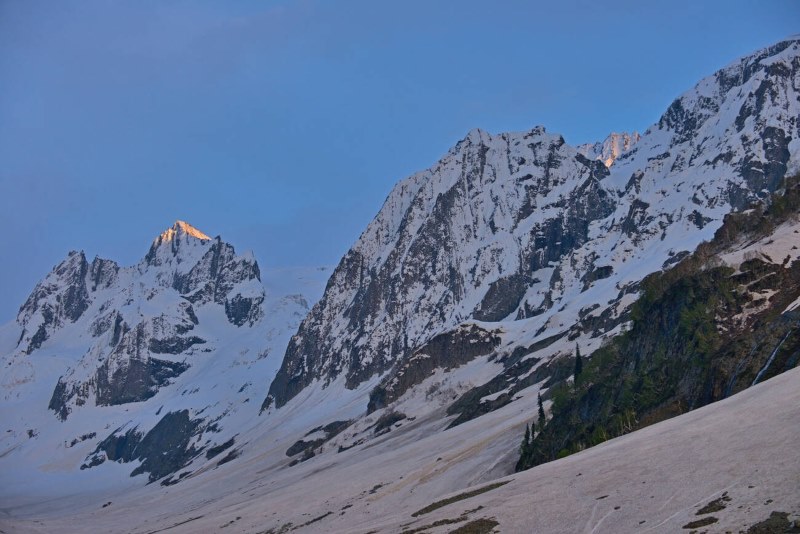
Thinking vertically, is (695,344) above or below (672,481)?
above

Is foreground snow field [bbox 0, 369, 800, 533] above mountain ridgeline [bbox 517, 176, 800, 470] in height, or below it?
below

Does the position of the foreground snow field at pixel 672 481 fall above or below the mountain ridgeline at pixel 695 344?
below

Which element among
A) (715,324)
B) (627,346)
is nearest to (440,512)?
(715,324)

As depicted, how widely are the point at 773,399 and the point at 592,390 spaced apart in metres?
63.7

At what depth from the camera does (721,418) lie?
178 feet

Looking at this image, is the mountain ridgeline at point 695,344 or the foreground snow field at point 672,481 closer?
the foreground snow field at point 672,481

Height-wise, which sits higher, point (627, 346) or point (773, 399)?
point (627, 346)

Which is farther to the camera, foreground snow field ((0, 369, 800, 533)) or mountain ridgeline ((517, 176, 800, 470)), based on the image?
mountain ridgeline ((517, 176, 800, 470))

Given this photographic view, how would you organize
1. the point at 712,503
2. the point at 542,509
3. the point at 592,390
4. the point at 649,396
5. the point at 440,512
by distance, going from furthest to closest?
the point at 592,390 → the point at 649,396 → the point at 440,512 → the point at 542,509 → the point at 712,503

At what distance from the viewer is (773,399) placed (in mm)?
52844

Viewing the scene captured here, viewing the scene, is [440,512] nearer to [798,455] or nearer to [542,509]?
[542,509]

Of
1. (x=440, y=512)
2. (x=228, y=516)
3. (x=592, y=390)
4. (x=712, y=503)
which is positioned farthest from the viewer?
(x=228, y=516)

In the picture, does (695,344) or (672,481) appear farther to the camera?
(695,344)

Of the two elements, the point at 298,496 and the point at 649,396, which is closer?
the point at 649,396
